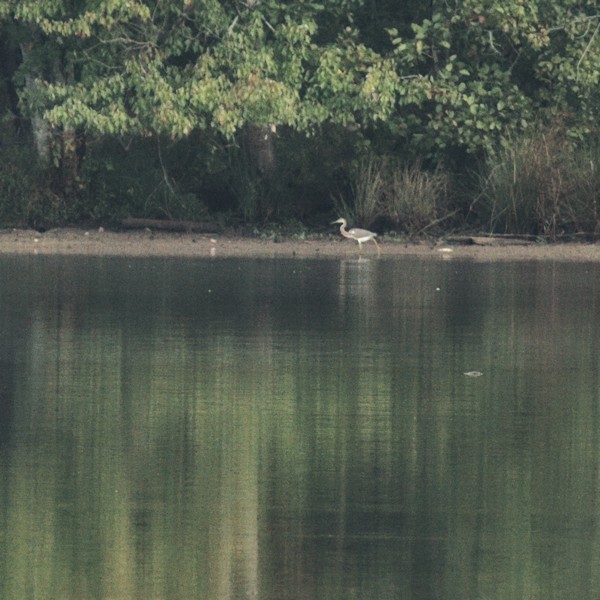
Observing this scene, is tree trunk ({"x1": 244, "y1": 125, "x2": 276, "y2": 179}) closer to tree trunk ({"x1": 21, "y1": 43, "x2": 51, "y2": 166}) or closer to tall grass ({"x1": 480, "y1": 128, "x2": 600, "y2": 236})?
tree trunk ({"x1": 21, "y1": 43, "x2": 51, "y2": 166})

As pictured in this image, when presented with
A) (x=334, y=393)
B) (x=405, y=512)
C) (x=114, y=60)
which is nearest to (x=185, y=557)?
(x=405, y=512)

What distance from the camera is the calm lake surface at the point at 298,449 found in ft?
24.3

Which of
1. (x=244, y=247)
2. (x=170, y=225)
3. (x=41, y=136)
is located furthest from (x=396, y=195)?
(x=41, y=136)

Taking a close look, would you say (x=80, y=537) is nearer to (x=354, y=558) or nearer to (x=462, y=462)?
(x=354, y=558)

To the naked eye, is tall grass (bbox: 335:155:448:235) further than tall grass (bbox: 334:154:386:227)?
No

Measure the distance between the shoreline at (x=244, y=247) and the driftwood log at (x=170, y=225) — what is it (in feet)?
0.43

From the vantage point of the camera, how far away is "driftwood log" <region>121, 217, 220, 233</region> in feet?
100

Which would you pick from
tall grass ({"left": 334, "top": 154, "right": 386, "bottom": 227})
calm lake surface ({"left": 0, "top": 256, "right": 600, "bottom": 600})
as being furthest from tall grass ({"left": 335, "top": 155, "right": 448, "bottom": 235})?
calm lake surface ({"left": 0, "top": 256, "right": 600, "bottom": 600})

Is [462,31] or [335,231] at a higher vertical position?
[462,31]

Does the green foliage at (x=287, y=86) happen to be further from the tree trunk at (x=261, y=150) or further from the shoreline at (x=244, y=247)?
the shoreline at (x=244, y=247)

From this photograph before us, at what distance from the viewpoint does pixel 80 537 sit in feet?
26.1

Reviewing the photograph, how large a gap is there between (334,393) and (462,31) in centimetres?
1971

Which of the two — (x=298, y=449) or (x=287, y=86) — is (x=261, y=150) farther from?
(x=298, y=449)

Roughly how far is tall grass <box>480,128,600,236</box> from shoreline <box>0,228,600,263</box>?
52 cm
